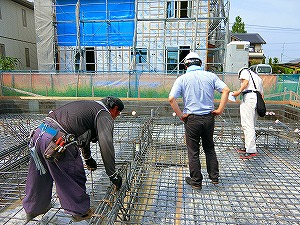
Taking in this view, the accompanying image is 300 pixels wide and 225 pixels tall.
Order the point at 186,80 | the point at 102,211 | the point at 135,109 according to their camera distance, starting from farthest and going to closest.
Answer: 1. the point at 135,109
2. the point at 186,80
3. the point at 102,211

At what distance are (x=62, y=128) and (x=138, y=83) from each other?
6.44 m

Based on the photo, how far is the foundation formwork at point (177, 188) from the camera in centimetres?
254

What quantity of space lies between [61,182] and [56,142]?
14.3 inches

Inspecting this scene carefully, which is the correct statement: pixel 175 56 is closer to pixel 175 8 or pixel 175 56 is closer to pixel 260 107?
pixel 175 8

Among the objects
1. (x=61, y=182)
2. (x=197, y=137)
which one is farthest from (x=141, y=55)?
(x=61, y=182)

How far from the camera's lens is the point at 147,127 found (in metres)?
4.51

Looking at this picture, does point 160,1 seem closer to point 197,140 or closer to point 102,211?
point 197,140

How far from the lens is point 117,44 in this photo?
13758 millimetres

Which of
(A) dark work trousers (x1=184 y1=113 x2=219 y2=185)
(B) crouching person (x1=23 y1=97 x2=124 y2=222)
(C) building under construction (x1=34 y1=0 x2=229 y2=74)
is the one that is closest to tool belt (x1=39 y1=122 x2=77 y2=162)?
(B) crouching person (x1=23 y1=97 x2=124 y2=222)

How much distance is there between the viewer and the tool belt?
2045 millimetres

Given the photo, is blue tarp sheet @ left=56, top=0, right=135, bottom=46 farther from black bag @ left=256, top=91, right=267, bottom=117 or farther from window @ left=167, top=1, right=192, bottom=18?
black bag @ left=256, top=91, right=267, bottom=117

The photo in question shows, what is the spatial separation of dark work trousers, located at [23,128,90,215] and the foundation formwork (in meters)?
0.20

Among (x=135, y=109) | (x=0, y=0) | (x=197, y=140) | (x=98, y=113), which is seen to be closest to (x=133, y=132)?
(x=135, y=109)

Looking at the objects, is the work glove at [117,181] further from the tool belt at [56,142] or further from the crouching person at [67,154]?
the tool belt at [56,142]
